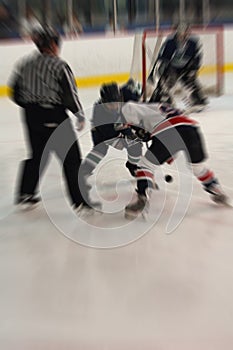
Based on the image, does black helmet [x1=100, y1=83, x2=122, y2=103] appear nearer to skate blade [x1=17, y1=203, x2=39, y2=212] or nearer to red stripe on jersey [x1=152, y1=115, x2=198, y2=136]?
red stripe on jersey [x1=152, y1=115, x2=198, y2=136]

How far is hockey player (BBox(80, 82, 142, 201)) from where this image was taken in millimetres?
1642

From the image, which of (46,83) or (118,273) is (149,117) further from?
(118,273)

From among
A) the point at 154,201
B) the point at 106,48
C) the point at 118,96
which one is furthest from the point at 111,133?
the point at 106,48

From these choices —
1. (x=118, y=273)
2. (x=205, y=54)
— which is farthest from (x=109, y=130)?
(x=205, y=54)

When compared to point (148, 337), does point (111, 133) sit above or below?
above

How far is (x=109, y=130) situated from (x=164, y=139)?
0.20 meters

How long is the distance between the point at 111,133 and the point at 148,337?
2.92 feet

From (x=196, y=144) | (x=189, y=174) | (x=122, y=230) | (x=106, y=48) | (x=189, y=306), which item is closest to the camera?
(x=189, y=306)

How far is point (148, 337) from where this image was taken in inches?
37.0

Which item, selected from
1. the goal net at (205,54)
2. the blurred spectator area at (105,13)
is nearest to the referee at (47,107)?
the goal net at (205,54)

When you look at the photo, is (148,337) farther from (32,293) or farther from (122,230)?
(122,230)

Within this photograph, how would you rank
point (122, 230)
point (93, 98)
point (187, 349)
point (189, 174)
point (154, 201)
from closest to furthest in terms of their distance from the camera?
point (187, 349) → point (122, 230) → point (154, 201) → point (189, 174) → point (93, 98)

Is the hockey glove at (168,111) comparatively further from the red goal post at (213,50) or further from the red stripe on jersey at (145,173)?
the red goal post at (213,50)

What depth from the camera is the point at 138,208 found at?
5.37 feet
